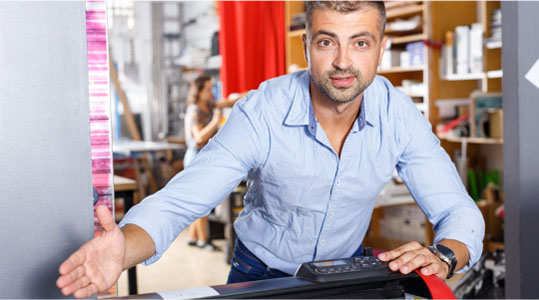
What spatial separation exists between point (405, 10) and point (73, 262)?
384cm

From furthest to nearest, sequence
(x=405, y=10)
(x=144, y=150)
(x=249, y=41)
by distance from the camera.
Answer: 1. (x=144, y=150)
2. (x=249, y=41)
3. (x=405, y=10)

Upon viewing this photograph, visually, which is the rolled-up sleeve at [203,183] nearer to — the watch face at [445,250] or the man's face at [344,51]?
the man's face at [344,51]

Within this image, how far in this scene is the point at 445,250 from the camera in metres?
1.37

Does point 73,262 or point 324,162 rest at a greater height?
point 324,162

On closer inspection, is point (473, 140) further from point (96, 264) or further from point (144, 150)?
point (144, 150)

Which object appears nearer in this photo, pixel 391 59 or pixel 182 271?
pixel 182 271

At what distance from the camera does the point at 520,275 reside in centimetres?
185

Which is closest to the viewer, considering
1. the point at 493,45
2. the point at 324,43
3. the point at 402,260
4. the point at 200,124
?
the point at 402,260

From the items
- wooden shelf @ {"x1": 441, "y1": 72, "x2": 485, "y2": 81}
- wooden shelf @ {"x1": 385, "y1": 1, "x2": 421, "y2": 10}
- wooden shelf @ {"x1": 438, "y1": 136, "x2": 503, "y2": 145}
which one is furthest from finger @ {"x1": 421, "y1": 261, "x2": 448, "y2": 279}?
wooden shelf @ {"x1": 385, "y1": 1, "x2": 421, "y2": 10}

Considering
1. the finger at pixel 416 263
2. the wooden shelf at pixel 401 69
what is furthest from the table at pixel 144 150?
the finger at pixel 416 263

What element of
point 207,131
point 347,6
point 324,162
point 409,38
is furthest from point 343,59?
point 207,131

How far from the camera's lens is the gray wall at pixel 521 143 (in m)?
1.77

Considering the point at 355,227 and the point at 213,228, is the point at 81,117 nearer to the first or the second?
the point at 355,227

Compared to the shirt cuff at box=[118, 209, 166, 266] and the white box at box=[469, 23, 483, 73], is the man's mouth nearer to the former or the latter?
the shirt cuff at box=[118, 209, 166, 266]
